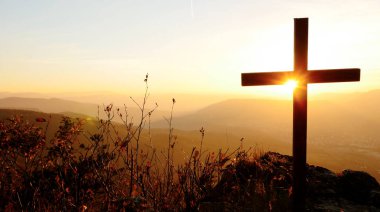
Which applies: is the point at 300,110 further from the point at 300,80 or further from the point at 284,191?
the point at 284,191

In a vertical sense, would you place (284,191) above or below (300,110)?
below

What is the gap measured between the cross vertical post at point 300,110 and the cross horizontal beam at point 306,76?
0.28 ft

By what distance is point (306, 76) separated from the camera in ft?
18.7

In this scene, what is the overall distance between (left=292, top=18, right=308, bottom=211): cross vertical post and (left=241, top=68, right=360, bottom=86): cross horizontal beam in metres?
0.08

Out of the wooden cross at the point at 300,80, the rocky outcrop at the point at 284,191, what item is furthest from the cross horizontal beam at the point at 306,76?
the rocky outcrop at the point at 284,191

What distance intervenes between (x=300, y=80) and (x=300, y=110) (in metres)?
0.47

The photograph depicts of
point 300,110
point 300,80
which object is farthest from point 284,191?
point 300,80

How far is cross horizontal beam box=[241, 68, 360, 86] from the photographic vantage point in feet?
18.7

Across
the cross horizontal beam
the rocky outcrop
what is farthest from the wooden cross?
the rocky outcrop

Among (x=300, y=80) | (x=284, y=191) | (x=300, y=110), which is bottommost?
(x=284, y=191)

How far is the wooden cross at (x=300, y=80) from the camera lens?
5.43m

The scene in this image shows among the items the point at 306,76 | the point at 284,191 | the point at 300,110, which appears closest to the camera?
the point at 300,110

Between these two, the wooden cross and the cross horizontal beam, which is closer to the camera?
the wooden cross

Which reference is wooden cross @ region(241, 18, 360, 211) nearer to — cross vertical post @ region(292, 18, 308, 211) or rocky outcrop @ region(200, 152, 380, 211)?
cross vertical post @ region(292, 18, 308, 211)
